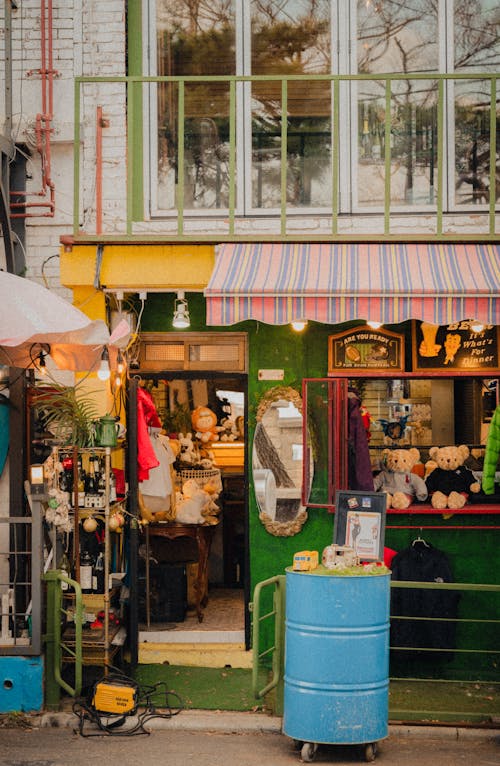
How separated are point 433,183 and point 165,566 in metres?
4.67

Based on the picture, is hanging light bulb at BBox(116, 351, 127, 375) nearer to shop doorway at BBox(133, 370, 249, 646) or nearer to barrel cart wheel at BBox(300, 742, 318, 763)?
shop doorway at BBox(133, 370, 249, 646)

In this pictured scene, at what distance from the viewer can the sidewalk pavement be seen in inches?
304

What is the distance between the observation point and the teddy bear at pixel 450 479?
9461 millimetres

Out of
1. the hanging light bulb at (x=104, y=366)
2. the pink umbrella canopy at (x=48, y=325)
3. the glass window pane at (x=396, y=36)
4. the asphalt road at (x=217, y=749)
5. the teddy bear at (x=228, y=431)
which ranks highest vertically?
the glass window pane at (x=396, y=36)

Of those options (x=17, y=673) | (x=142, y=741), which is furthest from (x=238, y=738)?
(x=17, y=673)

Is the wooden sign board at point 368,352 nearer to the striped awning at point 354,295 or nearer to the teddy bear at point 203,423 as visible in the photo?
the striped awning at point 354,295

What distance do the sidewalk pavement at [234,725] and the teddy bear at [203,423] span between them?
3.88 m

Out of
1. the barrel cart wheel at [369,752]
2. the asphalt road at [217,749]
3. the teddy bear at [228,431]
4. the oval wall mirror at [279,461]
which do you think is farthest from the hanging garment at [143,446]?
the barrel cart wheel at [369,752]

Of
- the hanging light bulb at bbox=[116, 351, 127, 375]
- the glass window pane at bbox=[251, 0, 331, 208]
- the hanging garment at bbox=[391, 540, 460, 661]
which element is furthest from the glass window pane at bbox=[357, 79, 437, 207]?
the hanging garment at bbox=[391, 540, 460, 661]

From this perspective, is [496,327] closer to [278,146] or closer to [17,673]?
[278,146]

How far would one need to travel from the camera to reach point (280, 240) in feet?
29.1

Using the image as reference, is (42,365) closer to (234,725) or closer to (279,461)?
(279,461)

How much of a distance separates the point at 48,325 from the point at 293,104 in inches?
141

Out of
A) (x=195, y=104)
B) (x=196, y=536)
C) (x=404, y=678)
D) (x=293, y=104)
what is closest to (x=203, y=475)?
(x=196, y=536)
